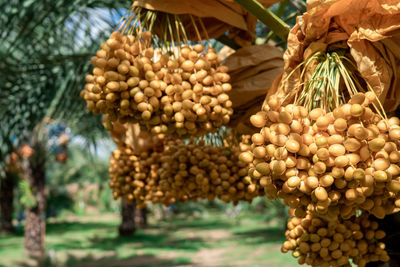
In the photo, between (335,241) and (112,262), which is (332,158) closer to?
(335,241)

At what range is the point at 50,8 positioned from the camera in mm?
1850

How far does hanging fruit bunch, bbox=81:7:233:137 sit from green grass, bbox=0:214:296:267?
773cm

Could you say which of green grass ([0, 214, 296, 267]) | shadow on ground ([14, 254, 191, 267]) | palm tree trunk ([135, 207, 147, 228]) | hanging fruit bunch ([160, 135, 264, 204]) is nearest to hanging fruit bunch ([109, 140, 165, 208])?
hanging fruit bunch ([160, 135, 264, 204])

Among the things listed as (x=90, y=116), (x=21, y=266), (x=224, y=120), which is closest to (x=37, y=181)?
(x=21, y=266)

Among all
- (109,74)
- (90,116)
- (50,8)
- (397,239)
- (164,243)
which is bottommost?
(164,243)

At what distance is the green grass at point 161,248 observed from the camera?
9086 mm

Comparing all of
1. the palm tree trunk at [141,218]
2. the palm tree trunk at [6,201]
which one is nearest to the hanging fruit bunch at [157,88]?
the palm tree trunk at [6,201]

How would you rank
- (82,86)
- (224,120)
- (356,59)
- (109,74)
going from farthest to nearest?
1. (82,86)
2. (224,120)
3. (109,74)
4. (356,59)

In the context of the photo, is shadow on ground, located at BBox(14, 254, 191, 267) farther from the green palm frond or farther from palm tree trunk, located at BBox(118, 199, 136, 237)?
the green palm frond

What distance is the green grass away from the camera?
9.09m

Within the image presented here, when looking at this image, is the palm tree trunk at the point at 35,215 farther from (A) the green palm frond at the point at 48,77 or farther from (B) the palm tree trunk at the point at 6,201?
(A) the green palm frond at the point at 48,77

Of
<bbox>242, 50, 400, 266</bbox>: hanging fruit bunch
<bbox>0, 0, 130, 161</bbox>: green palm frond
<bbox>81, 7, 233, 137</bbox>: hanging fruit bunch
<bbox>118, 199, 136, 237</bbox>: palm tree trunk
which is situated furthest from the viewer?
<bbox>118, 199, 136, 237</bbox>: palm tree trunk

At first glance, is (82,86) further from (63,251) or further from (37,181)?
(63,251)

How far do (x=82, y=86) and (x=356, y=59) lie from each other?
2250mm
